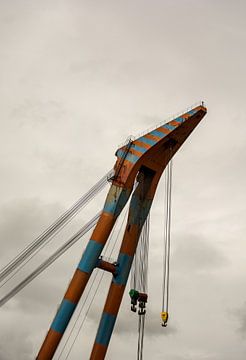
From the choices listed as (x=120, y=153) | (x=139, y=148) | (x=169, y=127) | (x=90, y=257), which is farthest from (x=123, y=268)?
(x=169, y=127)

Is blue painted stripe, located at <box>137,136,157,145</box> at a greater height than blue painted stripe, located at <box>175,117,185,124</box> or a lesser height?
lesser

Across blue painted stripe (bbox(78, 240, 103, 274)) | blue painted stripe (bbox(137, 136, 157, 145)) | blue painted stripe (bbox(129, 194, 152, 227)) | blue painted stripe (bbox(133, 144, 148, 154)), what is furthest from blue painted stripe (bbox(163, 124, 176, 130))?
blue painted stripe (bbox(78, 240, 103, 274))

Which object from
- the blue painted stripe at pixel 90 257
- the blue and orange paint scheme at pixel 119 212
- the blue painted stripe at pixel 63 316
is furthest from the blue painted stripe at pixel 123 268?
the blue painted stripe at pixel 63 316

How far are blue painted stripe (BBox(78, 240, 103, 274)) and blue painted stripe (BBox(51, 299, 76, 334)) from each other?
2088 millimetres

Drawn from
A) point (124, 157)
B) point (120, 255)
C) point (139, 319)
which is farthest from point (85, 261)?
point (124, 157)

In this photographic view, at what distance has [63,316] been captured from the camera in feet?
88.1

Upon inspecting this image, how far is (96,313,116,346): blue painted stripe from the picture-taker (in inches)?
1113

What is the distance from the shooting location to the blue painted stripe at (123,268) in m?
28.9

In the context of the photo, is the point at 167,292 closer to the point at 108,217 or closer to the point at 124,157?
the point at 108,217

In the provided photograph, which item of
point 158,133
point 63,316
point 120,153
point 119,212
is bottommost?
point 63,316

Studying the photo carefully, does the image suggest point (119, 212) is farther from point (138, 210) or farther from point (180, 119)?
point (180, 119)

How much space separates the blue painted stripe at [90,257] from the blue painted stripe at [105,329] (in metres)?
3.32

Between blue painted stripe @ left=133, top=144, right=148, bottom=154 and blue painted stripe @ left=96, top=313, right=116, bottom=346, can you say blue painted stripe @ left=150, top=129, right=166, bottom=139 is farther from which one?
blue painted stripe @ left=96, top=313, right=116, bottom=346

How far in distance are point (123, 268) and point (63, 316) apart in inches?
183
